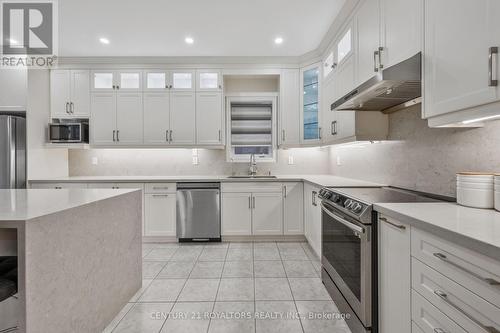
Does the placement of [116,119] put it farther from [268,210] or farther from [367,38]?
[367,38]

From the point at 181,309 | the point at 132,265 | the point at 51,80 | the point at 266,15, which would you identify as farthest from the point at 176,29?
the point at 181,309

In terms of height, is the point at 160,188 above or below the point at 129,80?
below

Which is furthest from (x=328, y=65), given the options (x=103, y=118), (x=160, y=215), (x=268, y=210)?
(x=103, y=118)

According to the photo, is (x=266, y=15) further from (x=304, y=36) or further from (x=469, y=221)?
(x=469, y=221)

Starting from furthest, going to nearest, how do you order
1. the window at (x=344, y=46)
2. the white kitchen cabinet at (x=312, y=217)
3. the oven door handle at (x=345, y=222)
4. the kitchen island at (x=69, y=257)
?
the white kitchen cabinet at (x=312, y=217) → the window at (x=344, y=46) → the oven door handle at (x=345, y=222) → the kitchen island at (x=69, y=257)

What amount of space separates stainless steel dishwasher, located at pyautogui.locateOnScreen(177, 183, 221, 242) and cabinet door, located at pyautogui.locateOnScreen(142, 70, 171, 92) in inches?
60.0

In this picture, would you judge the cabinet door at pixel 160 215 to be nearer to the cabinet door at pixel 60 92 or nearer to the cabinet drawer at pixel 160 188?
the cabinet drawer at pixel 160 188

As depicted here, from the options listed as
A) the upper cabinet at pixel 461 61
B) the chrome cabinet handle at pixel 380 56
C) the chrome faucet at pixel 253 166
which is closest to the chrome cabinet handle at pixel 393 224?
the upper cabinet at pixel 461 61

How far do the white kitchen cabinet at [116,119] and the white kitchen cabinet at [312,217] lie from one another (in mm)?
2618

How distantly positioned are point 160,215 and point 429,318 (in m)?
3.18

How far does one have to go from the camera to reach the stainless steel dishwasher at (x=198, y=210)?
339cm

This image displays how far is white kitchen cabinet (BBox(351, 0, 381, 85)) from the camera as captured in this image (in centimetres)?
191

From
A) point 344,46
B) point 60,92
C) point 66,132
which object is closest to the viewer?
point 344,46

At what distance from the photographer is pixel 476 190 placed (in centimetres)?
128
